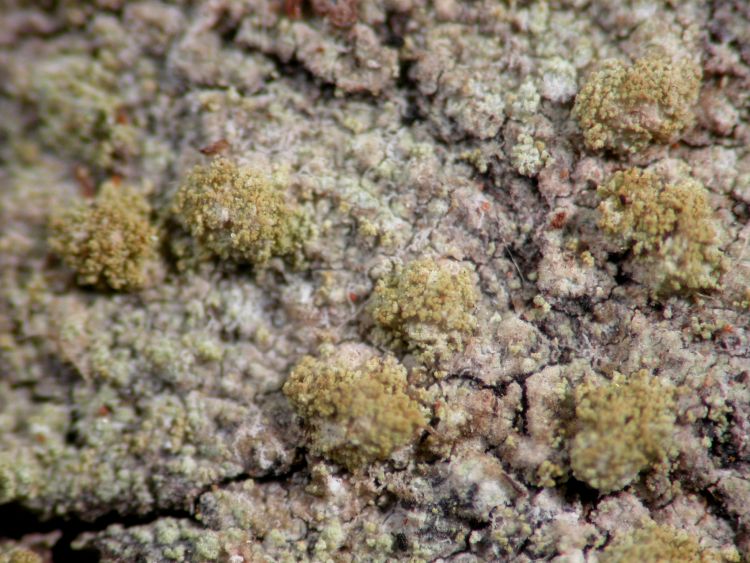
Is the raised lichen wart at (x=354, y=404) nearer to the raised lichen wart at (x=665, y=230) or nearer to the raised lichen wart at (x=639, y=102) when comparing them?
the raised lichen wart at (x=665, y=230)

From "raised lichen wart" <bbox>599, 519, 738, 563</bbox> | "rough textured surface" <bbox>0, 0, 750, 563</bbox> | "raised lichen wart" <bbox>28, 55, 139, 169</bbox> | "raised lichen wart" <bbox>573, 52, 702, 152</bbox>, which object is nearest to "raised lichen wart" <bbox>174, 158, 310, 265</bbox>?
"rough textured surface" <bbox>0, 0, 750, 563</bbox>

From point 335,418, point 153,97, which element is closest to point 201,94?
point 153,97

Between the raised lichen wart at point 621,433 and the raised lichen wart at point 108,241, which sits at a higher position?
the raised lichen wart at point 621,433

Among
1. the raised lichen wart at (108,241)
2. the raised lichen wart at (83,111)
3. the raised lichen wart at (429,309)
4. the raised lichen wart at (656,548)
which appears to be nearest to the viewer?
the raised lichen wart at (656,548)

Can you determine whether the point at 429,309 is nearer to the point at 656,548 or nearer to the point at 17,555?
the point at 656,548

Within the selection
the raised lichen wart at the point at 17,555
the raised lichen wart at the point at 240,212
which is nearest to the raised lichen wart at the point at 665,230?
the raised lichen wart at the point at 240,212

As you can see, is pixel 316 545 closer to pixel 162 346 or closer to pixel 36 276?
pixel 162 346

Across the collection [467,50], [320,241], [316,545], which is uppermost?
[467,50]
